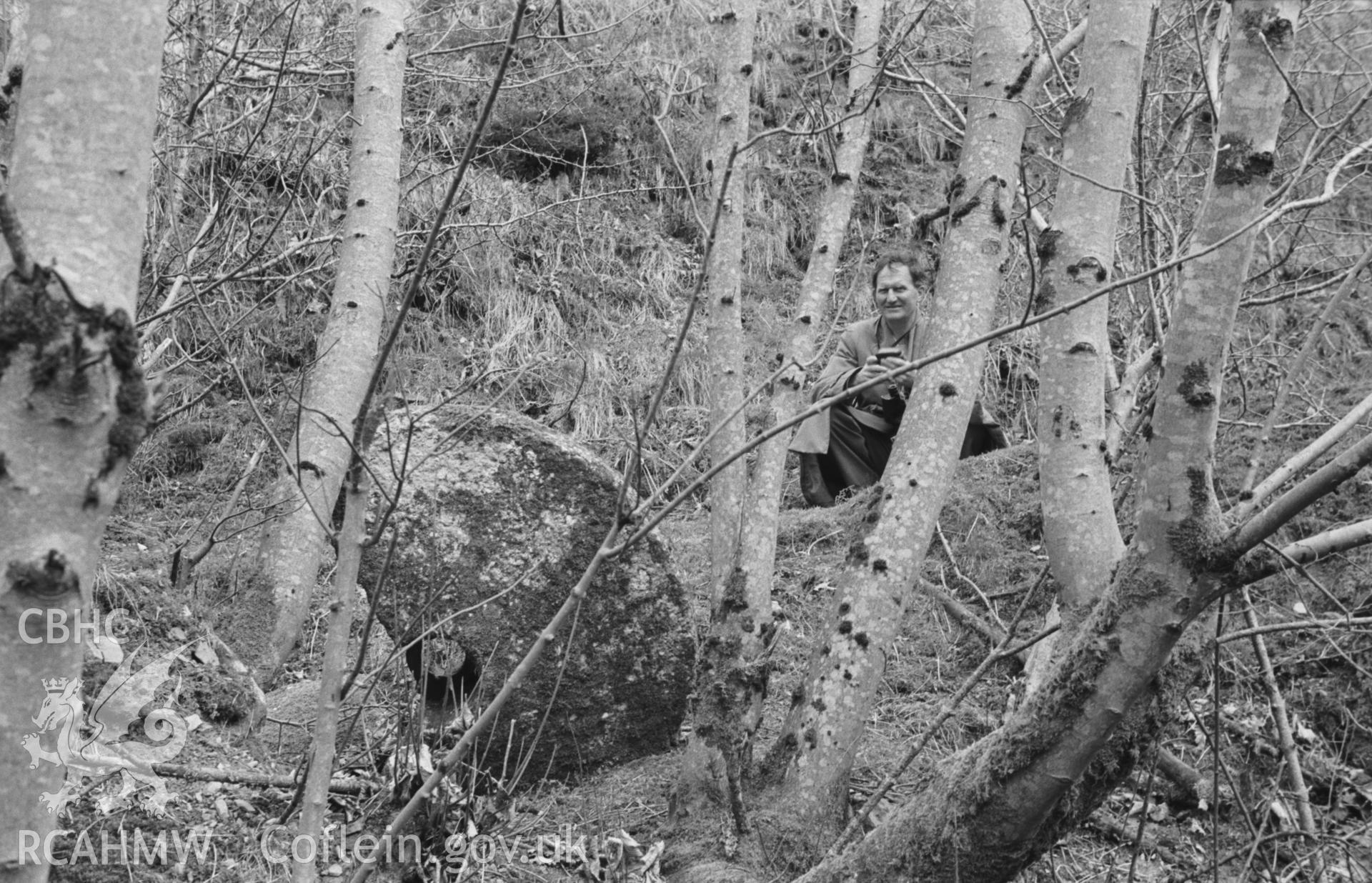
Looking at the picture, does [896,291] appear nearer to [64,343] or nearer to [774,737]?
[774,737]

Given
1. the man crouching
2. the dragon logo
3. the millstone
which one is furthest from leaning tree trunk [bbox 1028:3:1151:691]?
the man crouching

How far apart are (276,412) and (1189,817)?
16.8ft

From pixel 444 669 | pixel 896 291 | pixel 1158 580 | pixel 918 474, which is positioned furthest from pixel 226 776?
pixel 896 291

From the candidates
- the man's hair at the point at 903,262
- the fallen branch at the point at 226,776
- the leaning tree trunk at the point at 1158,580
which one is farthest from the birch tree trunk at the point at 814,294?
the man's hair at the point at 903,262

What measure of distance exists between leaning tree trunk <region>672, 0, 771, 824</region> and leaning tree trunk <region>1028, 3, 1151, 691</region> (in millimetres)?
891

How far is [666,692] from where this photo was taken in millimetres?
3521

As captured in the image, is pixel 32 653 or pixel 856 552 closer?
pixel 32 653

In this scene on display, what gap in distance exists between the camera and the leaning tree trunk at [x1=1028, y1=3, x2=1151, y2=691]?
229cm

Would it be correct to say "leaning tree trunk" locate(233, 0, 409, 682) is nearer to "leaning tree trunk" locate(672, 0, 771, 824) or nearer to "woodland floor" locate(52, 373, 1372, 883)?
"woodland floor" locate(52, 373, 1372, 883)

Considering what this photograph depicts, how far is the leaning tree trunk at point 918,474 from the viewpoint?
2.84 m

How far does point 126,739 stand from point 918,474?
2172mm

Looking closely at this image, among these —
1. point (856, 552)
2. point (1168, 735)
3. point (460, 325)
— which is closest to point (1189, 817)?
point (1168, 735)

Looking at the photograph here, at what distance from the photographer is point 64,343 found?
2.96 feet

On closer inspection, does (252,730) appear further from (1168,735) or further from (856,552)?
(1168,735)
